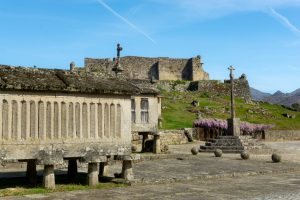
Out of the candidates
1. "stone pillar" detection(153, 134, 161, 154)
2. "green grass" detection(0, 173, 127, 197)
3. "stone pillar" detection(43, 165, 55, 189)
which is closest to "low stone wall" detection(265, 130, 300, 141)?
"stone pillar" detection(153, 134, 161, 154)

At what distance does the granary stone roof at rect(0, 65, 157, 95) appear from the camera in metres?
12.7

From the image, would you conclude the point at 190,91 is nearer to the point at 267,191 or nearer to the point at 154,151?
the point at 154,151

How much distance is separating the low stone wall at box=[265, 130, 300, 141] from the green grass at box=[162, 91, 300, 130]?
2106 millimetres

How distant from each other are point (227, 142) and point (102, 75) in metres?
20.2

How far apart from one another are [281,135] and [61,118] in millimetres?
42123

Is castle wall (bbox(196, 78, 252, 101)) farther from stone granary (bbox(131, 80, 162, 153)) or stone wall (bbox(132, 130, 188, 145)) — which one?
stone granary (bbox(131, 80, 162, 153))

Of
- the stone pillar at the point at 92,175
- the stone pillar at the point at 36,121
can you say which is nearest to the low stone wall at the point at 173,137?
the stone pillar at the point at 92,175

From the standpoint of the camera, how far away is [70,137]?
44.5 ft

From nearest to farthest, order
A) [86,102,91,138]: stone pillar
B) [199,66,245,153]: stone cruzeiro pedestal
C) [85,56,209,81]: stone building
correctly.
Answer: [86,102,91,138]: stone pillar < [199,66,245,153]: stone cruzeiro pedestal < [85,56,209,81]: stone building

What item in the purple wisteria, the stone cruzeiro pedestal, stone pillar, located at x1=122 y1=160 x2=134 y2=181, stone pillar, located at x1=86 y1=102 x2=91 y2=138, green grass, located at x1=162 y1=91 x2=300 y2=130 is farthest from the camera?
green grass, located at x1=162 y1=91 x2=300 y2=130

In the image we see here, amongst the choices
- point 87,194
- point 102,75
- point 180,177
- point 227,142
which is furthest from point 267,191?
point 227,142

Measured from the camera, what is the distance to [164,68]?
84.9 meters

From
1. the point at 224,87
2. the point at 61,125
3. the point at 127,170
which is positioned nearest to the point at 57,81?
the point at 61,125

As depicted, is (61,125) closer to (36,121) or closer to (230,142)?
(36,121)
